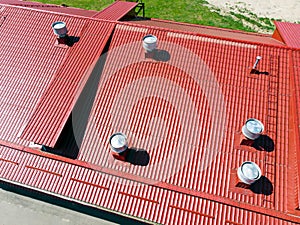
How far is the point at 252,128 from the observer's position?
52.2ft

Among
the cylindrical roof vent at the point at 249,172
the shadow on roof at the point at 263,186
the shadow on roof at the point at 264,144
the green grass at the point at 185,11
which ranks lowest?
the shadow on roof at the point at 263,186

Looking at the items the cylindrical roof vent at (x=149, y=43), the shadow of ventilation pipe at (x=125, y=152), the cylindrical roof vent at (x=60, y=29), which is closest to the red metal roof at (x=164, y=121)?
the shadow of ventilation pipe at (x=125, y=152)

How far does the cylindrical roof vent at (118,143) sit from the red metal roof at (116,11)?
13.0m

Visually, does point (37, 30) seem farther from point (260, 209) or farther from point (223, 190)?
point (260, 209)

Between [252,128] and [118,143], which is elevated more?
[252,128]

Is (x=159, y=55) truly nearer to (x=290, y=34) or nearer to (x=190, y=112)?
(x=190, y=112)

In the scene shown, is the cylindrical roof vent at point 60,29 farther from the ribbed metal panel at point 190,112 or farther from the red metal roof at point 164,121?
the ribbed metal panel at point 190,112

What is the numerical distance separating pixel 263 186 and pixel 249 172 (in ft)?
6.09

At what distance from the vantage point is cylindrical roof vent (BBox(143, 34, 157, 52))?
1894cm

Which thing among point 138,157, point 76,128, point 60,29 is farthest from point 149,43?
point 138,157

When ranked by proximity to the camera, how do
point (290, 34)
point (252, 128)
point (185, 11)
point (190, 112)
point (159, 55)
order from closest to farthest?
point (252, 128), point (190, 112), point (159, 55), point (290, 34), point (185, 11)

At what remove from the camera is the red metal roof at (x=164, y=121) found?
53.0 feet

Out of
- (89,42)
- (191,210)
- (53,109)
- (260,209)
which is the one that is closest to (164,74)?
(89,42)

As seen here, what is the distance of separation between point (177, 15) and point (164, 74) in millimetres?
21314
